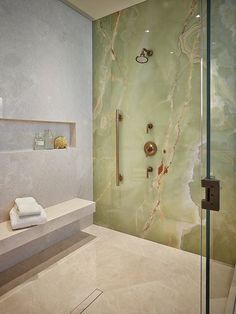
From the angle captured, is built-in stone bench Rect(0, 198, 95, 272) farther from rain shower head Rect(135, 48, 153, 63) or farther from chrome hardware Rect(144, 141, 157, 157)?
rain shower head Rect(135, 48, 153, 63)

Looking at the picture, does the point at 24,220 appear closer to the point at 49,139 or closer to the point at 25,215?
the point at 25,215

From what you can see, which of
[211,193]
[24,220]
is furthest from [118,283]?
[211,193]

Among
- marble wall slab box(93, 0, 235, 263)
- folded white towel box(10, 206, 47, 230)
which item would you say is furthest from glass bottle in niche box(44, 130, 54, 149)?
folded white towel box(10, 206, 47, 230)

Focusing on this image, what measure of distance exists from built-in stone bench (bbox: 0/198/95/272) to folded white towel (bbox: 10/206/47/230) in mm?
31

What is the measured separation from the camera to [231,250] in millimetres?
1746

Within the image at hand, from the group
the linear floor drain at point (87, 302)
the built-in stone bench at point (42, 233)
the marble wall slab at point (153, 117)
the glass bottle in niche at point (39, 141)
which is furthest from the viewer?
the glass bottle in niche at point (39, 141)

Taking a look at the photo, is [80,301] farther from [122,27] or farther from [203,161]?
[122,27]

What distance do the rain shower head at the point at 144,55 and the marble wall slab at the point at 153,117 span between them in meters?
0.05

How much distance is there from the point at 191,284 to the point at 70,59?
233cm

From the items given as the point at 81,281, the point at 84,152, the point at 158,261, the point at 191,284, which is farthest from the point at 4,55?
the point at 191,284

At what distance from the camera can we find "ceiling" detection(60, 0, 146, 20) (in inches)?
88.0

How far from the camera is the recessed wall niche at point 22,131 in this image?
75.9 inches

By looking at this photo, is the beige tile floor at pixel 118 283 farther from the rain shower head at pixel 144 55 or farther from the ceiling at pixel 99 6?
the ceiling at pixel 99 6

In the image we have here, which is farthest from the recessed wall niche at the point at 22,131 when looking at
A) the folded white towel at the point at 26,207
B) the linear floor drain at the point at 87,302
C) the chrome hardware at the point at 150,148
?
the linear floor drain at the point at 87,302
